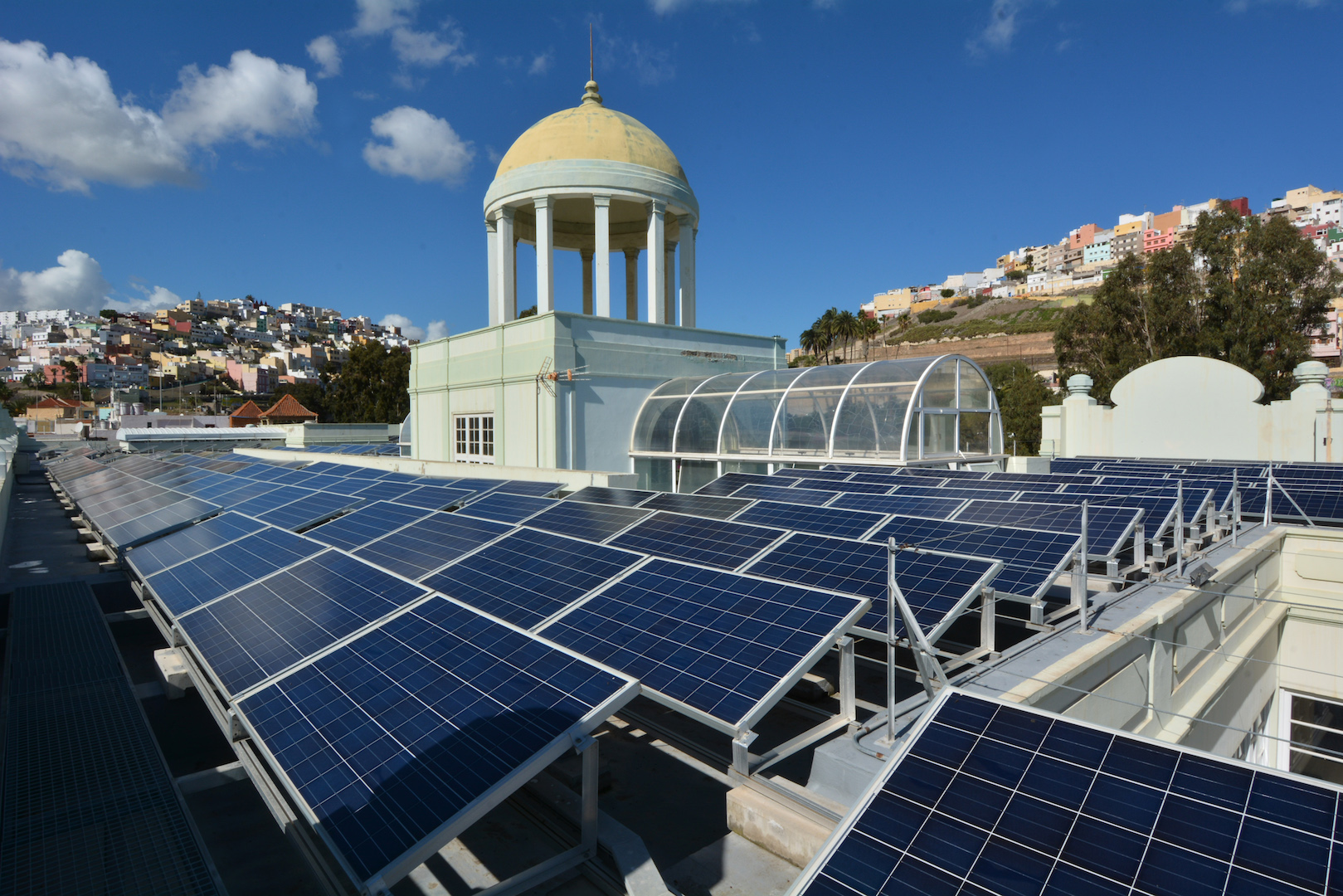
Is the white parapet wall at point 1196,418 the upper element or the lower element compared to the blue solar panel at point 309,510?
upper

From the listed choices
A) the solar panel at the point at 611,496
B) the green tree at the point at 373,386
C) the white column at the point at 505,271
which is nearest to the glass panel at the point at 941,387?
the solar panel at the point at 611,496

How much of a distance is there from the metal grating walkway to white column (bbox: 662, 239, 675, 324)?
26156 mm

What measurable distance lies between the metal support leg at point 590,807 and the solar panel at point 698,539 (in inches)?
158

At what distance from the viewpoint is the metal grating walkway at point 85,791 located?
5531 millimetres

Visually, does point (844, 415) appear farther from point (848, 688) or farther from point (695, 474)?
point (848, 688)

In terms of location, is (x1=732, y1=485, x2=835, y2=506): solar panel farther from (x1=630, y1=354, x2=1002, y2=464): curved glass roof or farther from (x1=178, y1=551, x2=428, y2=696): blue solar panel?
(x1=178, y1=551, x2=428, y2=696): blue solar panel

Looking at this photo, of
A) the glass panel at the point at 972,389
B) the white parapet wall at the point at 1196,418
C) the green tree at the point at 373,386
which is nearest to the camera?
the glass panel at the point at 972,389

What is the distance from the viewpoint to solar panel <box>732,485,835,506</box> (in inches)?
587

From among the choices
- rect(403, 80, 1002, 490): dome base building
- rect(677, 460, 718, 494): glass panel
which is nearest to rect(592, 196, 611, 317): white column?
rect(403, 80, 1002, 490): dome base building

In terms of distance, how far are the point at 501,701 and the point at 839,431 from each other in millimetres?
17643

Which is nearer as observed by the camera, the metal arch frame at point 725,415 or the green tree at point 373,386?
the metal arch frame at point 725,415

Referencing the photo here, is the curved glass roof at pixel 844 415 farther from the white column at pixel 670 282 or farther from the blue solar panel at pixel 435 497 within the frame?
the blue solar panel at pixel 435 497

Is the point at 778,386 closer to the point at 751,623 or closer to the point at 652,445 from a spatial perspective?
the point at 652,445

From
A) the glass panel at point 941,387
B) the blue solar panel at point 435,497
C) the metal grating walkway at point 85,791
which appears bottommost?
the metal grating walkway at point 85,791
